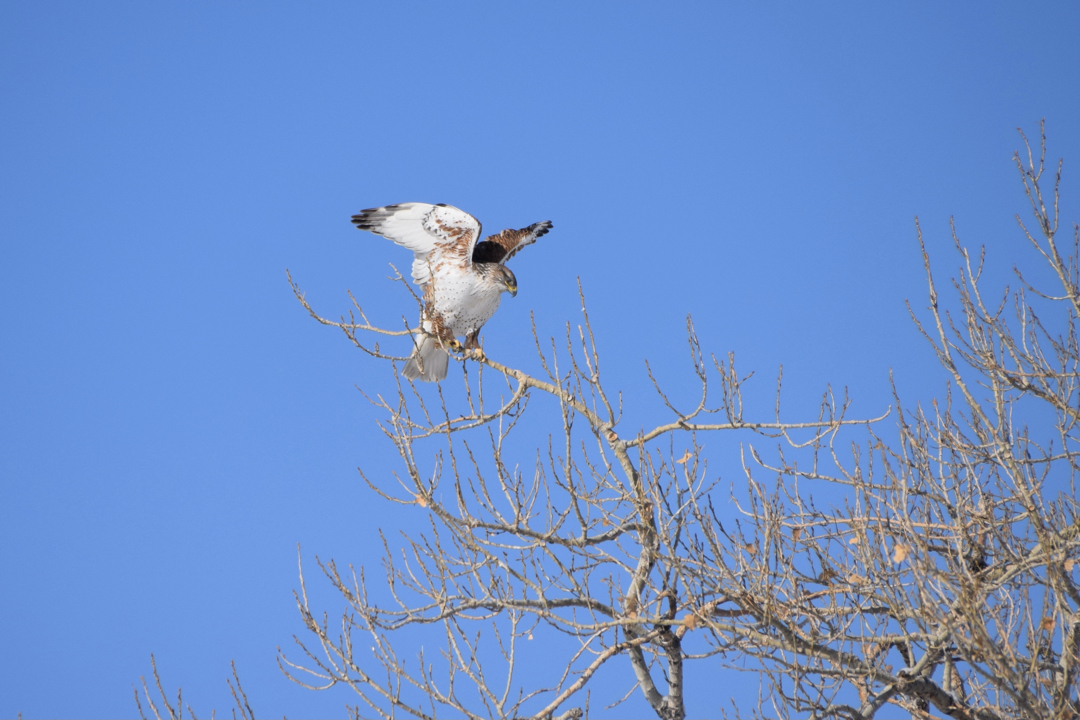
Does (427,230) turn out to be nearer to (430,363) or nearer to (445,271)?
(445,271)

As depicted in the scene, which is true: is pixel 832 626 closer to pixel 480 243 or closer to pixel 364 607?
pixel 364 607

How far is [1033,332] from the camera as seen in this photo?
16.6 ft

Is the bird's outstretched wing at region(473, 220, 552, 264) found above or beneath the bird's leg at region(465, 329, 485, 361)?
above

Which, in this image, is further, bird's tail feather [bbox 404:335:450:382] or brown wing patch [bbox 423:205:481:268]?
bird's tail feather [bbox 404:335:450:382]

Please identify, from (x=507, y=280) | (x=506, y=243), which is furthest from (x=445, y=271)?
(x=506, y=243)

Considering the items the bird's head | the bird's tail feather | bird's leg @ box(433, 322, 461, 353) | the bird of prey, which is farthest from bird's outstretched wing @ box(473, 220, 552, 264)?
the bird's tail feather

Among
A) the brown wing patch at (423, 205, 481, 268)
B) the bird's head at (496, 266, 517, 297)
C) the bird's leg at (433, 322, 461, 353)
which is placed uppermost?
the brown wing patch at (423, 205, 481, 268)

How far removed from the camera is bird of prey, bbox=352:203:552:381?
6781mm

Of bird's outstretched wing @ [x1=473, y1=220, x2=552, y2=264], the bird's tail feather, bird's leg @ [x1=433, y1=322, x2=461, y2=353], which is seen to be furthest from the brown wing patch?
the bird's tail feather

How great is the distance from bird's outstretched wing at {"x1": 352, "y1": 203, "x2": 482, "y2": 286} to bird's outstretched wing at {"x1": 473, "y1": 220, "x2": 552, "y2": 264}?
0.69 feet

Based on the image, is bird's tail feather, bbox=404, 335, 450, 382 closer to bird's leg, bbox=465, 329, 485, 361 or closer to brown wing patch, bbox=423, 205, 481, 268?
bird's leg, bbox=465, 329, 485, 361

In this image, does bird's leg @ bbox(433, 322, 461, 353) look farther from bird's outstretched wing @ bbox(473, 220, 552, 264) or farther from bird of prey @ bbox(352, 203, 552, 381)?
bird's outstretched wing @ bbox(473, 220, 552, 264)

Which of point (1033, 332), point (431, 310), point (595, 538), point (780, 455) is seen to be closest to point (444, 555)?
point (595, 538)

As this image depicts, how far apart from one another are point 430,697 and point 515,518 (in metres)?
0.93
